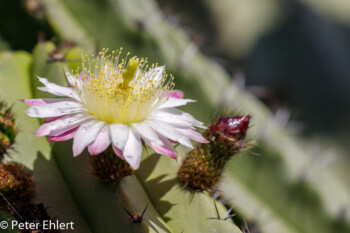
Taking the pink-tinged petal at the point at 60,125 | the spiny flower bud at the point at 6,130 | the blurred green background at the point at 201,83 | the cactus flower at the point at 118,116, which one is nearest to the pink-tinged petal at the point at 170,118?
the cactus flower at the point at 118,116

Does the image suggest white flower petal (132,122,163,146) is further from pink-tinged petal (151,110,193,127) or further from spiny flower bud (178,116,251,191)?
spiny flower bud (178,116,251,191)

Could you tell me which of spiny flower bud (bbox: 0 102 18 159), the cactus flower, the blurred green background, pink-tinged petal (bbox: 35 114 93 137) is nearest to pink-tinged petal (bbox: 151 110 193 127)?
the cactus flower

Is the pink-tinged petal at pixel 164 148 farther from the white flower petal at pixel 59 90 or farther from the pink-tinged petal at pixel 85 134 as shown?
the white flower petal at pixel 59 90

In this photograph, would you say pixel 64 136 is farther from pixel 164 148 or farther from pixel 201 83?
pixel 201 83

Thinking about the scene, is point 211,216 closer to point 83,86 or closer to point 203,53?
point 83,86

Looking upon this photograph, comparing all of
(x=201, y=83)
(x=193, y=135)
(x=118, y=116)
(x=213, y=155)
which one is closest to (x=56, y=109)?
(x=118, y=116)
